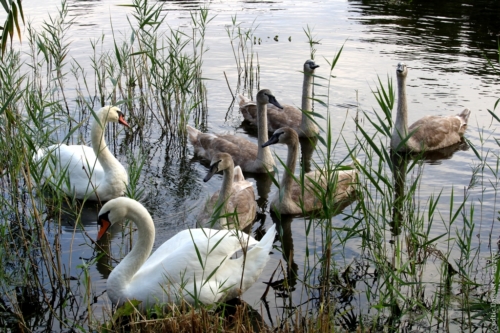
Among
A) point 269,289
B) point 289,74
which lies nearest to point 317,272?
point 269,289

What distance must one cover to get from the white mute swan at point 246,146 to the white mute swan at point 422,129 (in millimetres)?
1836

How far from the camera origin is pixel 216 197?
25.4ft

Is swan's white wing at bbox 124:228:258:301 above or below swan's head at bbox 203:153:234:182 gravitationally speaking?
below

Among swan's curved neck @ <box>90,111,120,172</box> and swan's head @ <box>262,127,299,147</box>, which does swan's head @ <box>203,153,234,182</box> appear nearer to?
swan's head @ <box>262,127,299,147</box>

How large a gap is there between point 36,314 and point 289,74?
915 centimetres

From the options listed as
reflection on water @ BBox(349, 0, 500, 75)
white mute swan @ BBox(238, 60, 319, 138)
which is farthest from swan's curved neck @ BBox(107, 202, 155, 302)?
reflection on water @ BBox(349, 0, 500, 75)

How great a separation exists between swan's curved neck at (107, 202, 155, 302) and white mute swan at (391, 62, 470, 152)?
514 cm

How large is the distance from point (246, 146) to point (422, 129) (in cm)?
259

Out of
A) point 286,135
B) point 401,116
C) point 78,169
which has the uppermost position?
point 286,135

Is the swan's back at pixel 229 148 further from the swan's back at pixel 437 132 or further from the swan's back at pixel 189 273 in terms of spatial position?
the swan's back at pixel 189 273

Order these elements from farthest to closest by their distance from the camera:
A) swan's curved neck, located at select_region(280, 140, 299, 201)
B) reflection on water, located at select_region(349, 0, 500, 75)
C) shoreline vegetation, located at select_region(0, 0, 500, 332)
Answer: reflection on water, located at select_region(349, 0, 500, 75), swan's curved neck, located at select_region(280, 140, 299, 201), shoreline vegetation, located at select_region(0, 0, 500, 332)

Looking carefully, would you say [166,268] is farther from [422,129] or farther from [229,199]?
[422,129]

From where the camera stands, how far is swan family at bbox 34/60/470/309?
214 inches

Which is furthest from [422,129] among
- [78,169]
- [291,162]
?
[78,169]
